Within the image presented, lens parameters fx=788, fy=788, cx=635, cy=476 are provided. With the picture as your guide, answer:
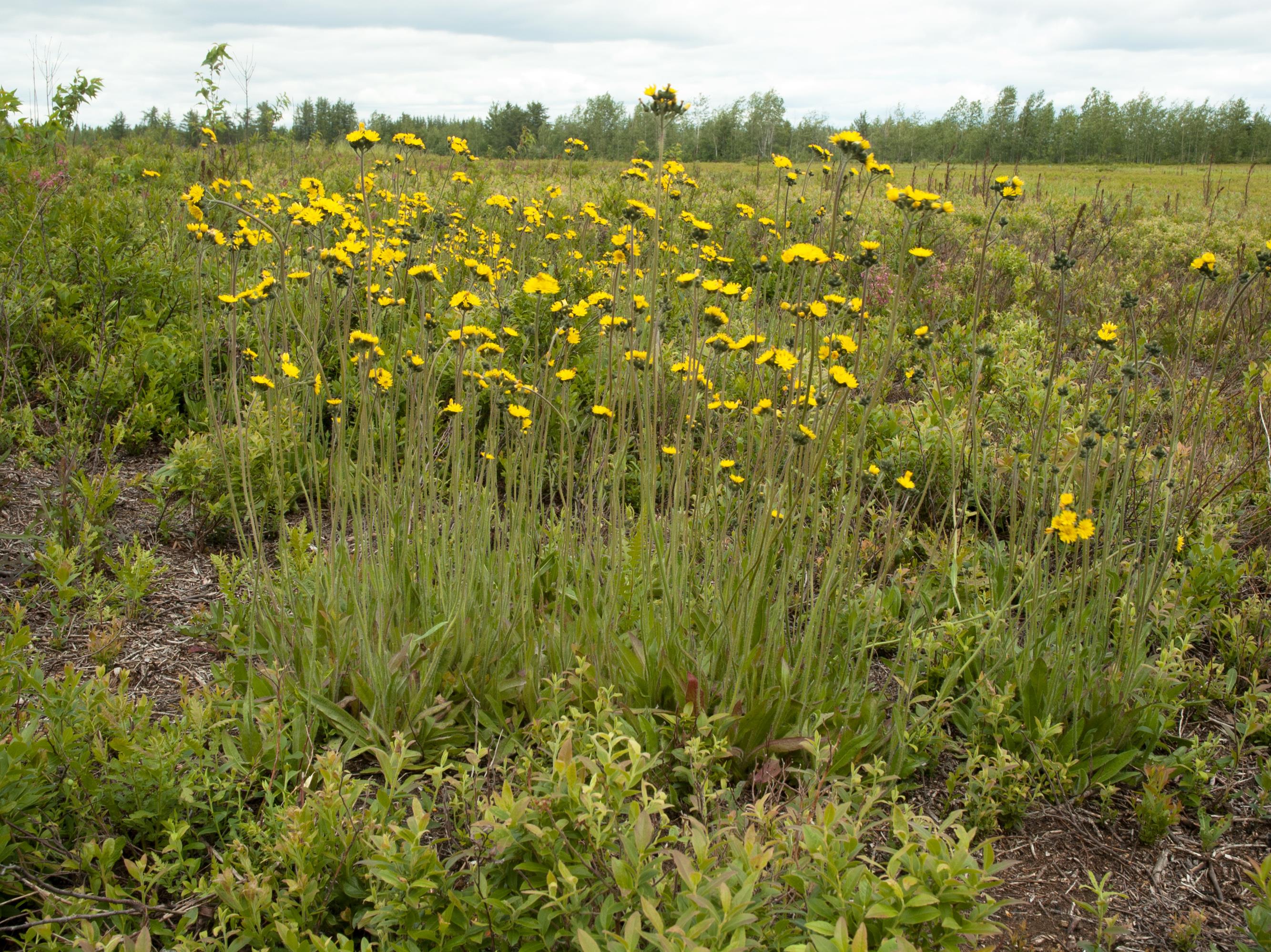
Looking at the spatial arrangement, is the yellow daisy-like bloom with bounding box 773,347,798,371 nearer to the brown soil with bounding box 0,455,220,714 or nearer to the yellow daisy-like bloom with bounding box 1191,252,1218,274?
the yellow daisy-like bloom with bounding box 1191,252,1218,274

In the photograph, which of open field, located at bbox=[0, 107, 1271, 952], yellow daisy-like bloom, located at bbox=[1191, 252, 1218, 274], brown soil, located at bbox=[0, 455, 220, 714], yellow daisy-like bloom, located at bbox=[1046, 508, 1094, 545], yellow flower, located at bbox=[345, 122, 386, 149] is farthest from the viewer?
brown soil, located at bbox=[0, 455, 220, 714]

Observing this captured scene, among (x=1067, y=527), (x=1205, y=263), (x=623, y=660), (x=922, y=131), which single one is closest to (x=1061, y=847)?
(x=1067, y=527)

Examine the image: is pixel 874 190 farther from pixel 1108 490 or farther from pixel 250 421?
pixel 250 421

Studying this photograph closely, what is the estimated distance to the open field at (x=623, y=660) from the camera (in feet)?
5.40

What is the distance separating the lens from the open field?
5.40 feet

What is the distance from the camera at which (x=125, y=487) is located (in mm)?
3777

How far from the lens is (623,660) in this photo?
241cm

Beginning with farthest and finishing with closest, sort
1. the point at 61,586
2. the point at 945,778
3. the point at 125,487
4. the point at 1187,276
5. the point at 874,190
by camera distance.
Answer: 1. the point at 874,190
2. the point at 1187,276
3. the point at 125,487
4. the point at 61,586
5. the point at 945,778

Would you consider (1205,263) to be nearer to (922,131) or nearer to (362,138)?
(362,138)

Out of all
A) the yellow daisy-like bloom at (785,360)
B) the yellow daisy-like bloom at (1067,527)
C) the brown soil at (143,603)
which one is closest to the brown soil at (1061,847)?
the brown soil at (143,603)

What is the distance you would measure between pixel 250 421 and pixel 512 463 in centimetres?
196

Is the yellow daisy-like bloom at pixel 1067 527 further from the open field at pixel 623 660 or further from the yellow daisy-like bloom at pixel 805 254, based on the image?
the yellow daisy-like bloom at pixel 805 254

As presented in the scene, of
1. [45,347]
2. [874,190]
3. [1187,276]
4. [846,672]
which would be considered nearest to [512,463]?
[846,672]

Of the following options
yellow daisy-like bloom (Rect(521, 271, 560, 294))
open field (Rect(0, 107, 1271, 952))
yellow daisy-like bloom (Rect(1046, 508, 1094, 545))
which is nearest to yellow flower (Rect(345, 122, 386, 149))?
open field (Rect(0, 107, 1271, 952))
